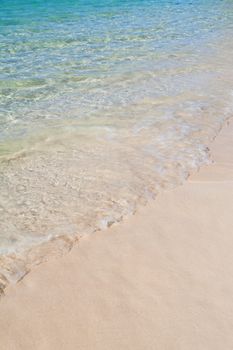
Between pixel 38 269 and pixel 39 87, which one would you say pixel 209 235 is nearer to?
pixel 38 269

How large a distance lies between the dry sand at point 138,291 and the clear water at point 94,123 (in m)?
0.23

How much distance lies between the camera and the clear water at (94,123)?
3.62 meters

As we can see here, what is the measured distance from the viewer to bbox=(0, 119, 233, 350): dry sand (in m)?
2.42

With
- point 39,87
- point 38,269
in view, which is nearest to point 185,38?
point 39,87

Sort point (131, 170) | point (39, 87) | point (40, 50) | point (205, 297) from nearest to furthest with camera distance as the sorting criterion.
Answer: point (205, 297) → point (131, 170) → point (39, 87) → point (40, 50)

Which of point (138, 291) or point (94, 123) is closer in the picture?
point (138, 291)

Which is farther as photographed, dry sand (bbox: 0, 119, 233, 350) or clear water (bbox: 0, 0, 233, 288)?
clear water (bbox: 0, 0, 233, 288)

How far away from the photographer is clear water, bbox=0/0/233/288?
11.9ft

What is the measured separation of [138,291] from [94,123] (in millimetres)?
3396

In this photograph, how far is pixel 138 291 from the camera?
9.02 ft

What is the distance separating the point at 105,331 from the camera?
2.46 meters

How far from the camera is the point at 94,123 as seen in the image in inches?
228

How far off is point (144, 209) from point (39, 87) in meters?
4.59

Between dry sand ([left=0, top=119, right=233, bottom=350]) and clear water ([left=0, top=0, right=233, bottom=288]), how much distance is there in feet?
0.75
